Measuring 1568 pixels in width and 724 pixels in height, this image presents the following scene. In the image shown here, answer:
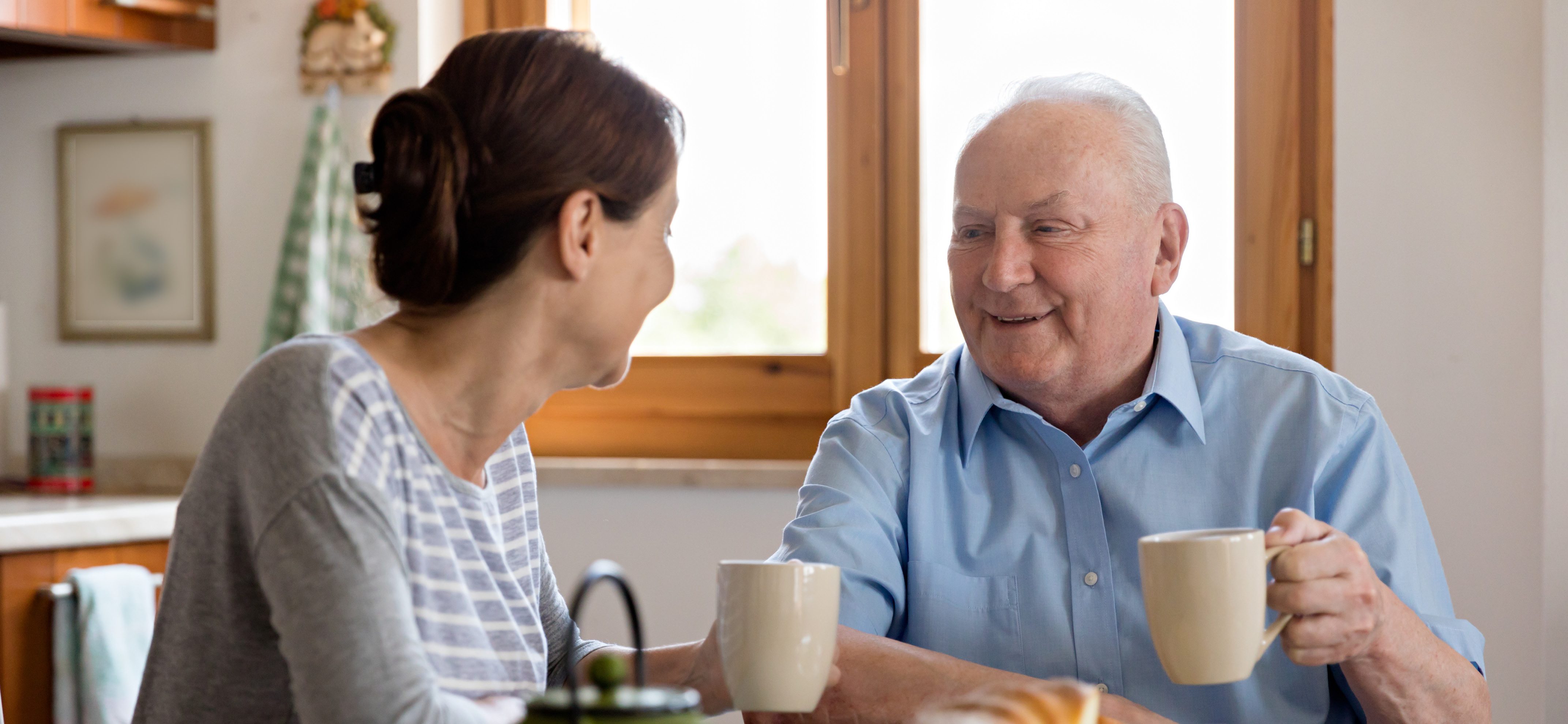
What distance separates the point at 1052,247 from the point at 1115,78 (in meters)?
0.95

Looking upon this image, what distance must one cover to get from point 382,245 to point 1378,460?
0.93 m

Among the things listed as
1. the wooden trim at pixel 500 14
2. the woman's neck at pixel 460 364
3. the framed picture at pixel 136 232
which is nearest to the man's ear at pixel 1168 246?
the woman's neck at pixel 460 364

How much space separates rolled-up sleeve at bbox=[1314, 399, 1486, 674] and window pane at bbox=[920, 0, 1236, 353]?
936 mm

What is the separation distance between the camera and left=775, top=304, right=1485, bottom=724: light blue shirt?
47.3 inches

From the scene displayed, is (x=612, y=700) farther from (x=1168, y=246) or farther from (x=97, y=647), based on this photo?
(x=97, y=647)

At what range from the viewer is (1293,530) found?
95 centimetres

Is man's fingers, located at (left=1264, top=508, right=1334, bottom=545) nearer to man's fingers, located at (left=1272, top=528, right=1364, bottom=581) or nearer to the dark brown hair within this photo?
man's fingers, located at (left=1272, top=528, right=1364, bottom=581)

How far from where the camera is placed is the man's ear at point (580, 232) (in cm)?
94

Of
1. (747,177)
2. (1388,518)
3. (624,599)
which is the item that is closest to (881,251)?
A: (747,177)

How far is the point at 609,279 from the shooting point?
989 millimetres

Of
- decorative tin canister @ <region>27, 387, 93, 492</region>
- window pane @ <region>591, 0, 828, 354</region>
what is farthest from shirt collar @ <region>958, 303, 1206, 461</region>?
decorative tin canister @ <region>27, 387, 93, 492</region>

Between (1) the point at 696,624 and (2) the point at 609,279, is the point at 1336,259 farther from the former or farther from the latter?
(2) the point at 609,279

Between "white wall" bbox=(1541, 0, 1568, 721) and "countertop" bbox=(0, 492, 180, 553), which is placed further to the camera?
"countertop" bbox=(0, 492, 180, 553)

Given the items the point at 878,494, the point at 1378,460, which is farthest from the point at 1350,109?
the point at 878,494
